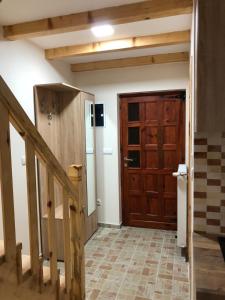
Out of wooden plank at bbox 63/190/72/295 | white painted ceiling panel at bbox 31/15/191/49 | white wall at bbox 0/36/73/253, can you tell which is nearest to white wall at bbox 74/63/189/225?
white painted ceiling panel at bbox 31/15/191/49

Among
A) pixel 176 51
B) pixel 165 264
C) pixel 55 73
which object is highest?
pixel 176 51

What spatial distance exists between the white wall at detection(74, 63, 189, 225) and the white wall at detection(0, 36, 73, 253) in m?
1.00

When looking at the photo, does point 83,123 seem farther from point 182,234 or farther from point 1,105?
point 1,105

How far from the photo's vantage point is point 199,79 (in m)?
1.08

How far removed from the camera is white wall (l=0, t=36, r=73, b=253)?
243cm

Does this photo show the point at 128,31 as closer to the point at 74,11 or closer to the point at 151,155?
the point at 74,11

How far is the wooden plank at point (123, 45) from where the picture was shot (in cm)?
261

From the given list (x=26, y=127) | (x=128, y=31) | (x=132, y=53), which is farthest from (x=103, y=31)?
(x=26, y=127)

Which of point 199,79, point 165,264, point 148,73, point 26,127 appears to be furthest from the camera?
point 148,73

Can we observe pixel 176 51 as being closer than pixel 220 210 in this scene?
No

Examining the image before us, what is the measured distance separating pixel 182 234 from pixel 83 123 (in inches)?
74.5

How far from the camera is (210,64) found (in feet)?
3.50

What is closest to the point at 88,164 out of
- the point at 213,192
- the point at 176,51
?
the point at 176,51

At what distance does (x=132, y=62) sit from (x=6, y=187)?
2.86 metres
